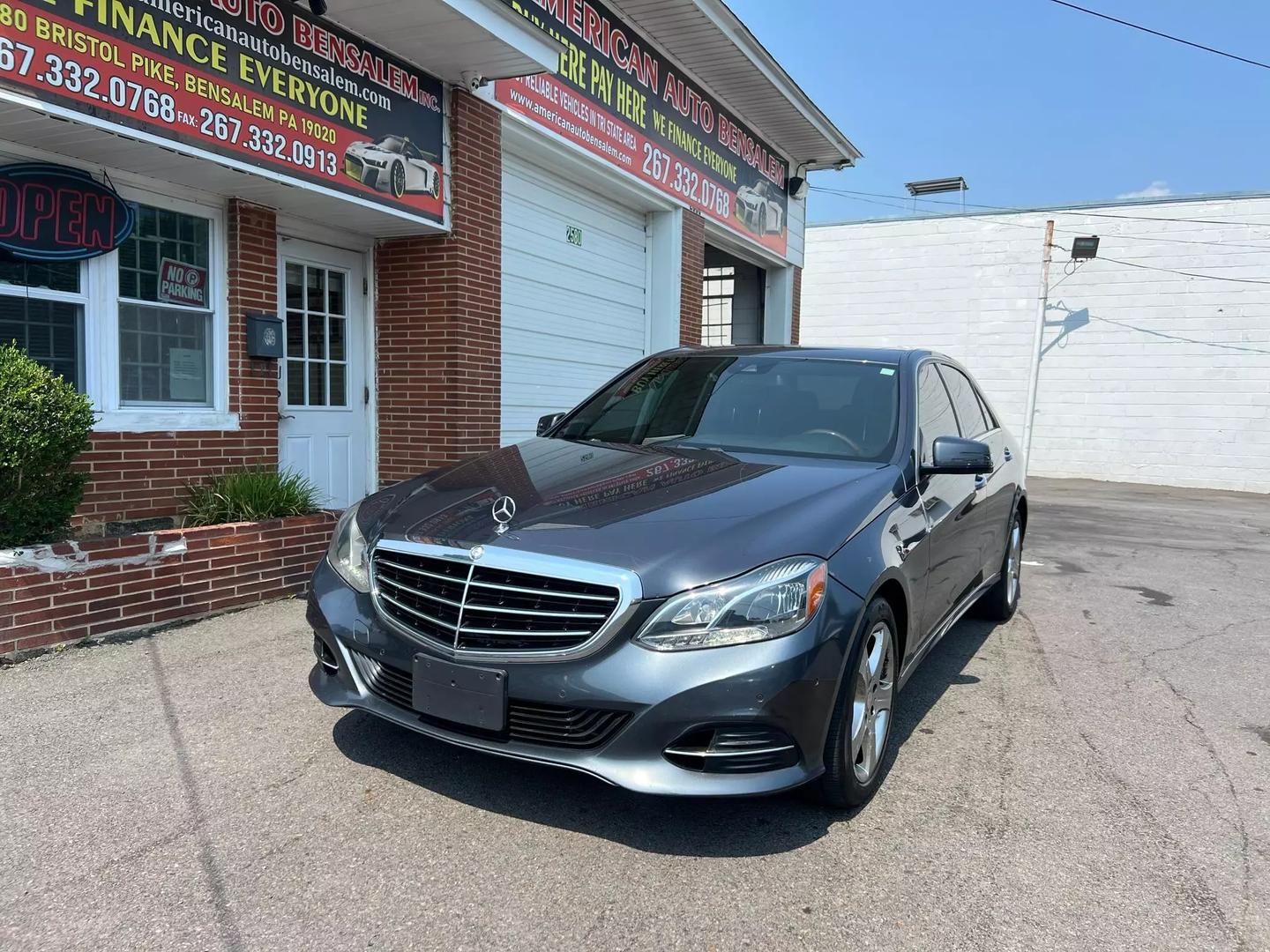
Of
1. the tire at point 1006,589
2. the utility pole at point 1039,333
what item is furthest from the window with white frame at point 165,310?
the utility pole at point 1039,333

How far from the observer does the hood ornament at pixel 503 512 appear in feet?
9.84

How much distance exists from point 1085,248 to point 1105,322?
1596mm

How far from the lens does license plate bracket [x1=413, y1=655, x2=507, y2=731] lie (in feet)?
9.00

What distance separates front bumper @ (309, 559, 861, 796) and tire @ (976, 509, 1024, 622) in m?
3.33

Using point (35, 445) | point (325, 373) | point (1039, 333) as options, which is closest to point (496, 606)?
point (35, 445)

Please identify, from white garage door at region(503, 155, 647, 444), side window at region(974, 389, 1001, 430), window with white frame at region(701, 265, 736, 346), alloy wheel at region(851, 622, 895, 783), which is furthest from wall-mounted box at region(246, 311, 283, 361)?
window with white frame at region(701, 265, 736, 346)

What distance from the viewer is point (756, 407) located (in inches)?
170

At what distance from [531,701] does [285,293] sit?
201 inches

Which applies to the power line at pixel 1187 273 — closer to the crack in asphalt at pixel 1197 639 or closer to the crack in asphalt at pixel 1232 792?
the crack in asphalt at pixel 1197 639

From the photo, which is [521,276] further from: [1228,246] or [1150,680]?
[1228,246]

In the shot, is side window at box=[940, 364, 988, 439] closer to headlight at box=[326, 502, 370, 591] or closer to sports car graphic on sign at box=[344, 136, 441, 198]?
headlight at box=[326, 502, 370, 591]

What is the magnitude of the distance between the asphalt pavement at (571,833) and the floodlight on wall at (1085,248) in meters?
16.5

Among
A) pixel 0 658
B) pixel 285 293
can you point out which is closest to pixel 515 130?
pixel 285 293

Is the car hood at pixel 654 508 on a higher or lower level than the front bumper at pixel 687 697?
higher
